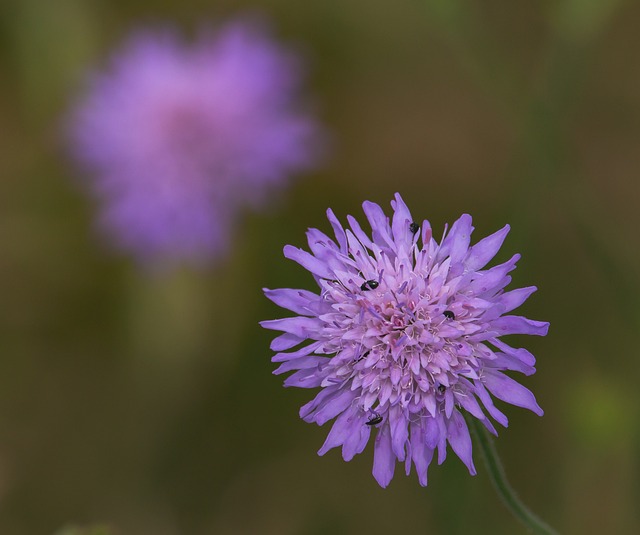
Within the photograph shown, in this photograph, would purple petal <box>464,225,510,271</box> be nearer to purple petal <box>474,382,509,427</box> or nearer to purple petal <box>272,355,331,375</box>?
purple petal <box>474,382,509,427</box>

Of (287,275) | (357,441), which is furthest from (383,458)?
(287,275)

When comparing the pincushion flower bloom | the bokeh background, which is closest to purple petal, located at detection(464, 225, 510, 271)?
the pincushion flower bloom

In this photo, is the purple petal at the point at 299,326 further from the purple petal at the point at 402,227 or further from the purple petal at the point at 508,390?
the purple petal at the point at 508,390

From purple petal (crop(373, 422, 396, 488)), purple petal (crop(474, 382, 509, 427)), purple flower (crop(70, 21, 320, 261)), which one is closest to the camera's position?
purple petal (crop(474, 382, 509, 427))

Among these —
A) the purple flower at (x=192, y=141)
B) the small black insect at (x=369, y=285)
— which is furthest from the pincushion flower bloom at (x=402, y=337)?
the purple flower at (x=192, y=141)

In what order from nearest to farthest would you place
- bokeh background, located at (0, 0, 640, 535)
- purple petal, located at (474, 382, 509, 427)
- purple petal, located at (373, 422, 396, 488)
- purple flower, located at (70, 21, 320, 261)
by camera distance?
purple petal, located at (474, 382, 509, 427) → purple petal, located at (373, 422, 396, 488) → bokeh background, located at (0, 0, 640, 535) → purple flower, located at (70, 21, 320, 261)
